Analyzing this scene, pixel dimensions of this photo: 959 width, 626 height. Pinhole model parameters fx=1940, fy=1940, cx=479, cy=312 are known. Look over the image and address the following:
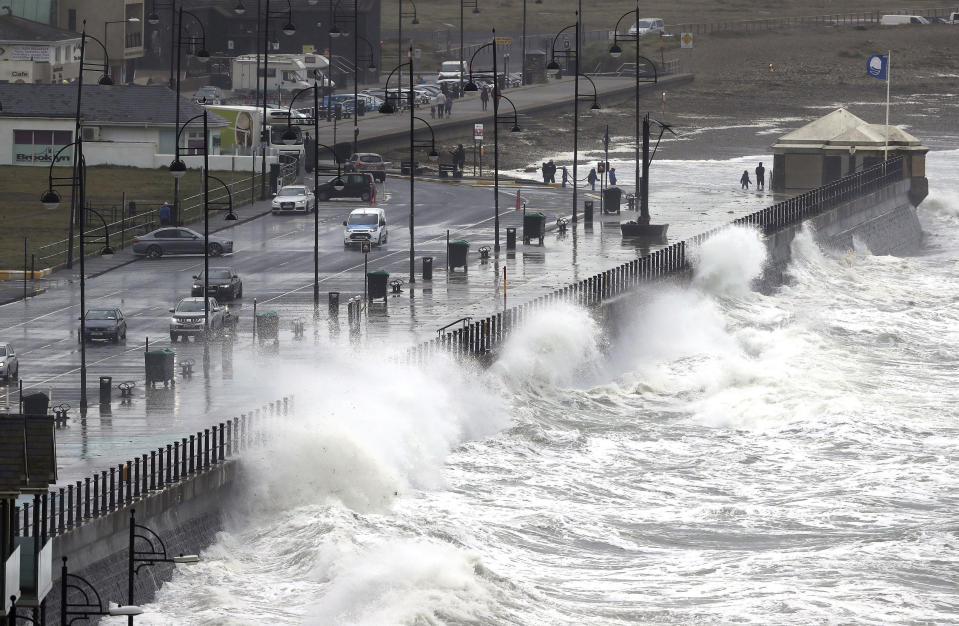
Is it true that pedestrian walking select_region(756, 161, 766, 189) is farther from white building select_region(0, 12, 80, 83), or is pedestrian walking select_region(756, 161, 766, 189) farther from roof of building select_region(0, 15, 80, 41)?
roof of building select_region(0, 15, 80, 41)

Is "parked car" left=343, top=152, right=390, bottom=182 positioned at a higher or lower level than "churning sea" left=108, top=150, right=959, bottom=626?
higher

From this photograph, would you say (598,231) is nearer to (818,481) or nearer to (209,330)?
(209,330)

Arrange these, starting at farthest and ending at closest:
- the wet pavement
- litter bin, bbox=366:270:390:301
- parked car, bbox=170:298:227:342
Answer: litter bin, bbox=366:270:390:301 < parked car, bbox=170:298:227:342 < the wet pavement

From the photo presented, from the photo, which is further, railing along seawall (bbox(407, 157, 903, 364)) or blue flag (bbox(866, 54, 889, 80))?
blue flag (bbox(866, 54, 889, 80))

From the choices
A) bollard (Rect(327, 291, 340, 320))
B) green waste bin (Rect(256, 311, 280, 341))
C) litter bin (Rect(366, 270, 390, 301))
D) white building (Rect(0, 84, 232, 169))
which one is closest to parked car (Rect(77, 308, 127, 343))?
green waste bin (Rect(256, 311, 280, 341))

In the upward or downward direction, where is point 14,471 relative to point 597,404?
upward

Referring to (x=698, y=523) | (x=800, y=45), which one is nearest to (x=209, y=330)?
(x=698, y=523)

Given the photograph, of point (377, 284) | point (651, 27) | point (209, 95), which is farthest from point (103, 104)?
point (651, 27)
